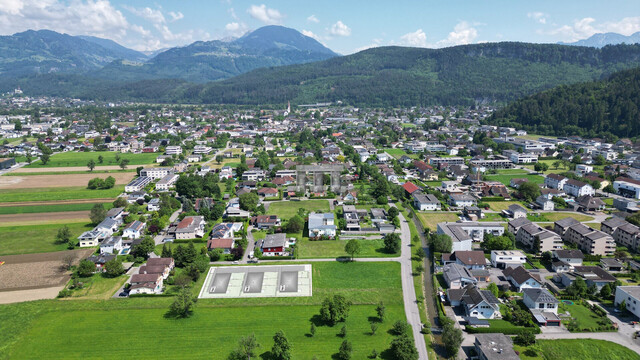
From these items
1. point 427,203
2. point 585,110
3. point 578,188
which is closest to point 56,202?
point 427,203

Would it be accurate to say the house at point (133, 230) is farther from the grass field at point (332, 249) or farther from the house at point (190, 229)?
the grass field at point (332, 249)

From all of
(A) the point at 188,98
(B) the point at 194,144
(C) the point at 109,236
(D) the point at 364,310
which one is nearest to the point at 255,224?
(C) the point at 109,236

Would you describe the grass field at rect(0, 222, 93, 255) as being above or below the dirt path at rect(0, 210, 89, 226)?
below

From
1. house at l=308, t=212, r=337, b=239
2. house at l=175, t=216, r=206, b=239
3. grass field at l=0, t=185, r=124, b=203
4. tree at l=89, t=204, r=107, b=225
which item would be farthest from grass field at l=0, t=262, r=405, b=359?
grass field at l=0, t=185, r=124, b=203

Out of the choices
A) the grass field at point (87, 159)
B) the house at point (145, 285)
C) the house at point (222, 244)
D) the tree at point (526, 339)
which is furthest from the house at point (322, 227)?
the grass field at point (87, 159)

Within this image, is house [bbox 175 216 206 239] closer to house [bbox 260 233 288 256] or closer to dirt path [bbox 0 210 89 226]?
house [bbox 260 233 288 256]

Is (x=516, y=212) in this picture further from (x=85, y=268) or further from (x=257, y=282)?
(x=85, y=268)
